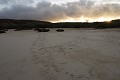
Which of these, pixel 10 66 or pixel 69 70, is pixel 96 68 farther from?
pixel 10 66

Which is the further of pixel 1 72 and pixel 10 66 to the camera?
pixel 10 66

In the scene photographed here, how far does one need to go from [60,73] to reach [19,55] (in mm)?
2371

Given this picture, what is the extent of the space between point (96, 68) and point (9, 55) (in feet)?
11.2

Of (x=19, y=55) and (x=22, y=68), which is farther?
(x=19, y=55)

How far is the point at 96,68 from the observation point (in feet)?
15.0

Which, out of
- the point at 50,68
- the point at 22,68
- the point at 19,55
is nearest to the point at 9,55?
the point at 19,55

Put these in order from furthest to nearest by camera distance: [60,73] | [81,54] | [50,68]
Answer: [81,54] < [50,68] < [60,73]

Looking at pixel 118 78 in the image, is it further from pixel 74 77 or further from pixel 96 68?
pixel 74 77

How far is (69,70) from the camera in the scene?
4426mm

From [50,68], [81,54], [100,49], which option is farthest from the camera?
[100,49]

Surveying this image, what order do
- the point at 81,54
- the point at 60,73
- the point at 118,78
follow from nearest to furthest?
the point at 118,78 → the point at 60,73 → the point at 81,54

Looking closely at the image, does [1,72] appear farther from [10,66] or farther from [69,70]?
[69,70]

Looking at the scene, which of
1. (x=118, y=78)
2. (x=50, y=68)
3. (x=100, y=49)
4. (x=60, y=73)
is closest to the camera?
(x=118, y=78)

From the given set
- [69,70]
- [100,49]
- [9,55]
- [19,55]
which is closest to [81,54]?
[100,49]
